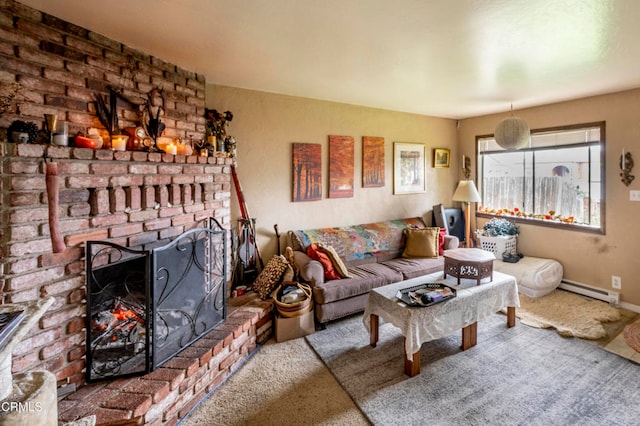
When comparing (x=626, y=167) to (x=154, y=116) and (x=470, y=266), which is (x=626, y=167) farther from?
(x=154, y=116)

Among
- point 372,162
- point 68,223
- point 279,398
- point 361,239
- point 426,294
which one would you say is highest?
point 372,162

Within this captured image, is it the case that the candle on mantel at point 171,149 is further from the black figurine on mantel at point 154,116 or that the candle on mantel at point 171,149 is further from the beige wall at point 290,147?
the beige wall at point 290,147

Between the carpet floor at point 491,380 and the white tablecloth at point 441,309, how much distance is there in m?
0.25

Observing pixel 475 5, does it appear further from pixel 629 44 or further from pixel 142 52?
pixel 142 52

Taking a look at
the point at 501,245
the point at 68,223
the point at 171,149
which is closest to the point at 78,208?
the point at 68,223

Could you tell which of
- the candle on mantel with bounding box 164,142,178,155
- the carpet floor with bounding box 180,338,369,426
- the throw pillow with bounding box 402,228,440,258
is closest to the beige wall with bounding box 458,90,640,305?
the throw pillow with bounding box 402,228,440,258

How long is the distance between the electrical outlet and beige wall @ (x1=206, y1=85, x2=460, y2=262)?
7.90ft

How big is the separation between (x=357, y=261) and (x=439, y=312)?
1.53 m

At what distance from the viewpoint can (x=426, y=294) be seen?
231 cm

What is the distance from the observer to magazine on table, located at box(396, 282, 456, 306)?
2.26 meters

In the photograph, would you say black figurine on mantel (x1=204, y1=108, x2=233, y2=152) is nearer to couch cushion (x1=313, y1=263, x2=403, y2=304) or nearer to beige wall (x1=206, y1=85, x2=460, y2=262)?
beige wall (x1=206, y1=85, x2=460, y2=262)

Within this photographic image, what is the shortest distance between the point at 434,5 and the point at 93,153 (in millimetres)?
2100

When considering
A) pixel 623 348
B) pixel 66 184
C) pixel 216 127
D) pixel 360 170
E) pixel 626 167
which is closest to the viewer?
pixel 66 184

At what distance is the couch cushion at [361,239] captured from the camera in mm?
3586
